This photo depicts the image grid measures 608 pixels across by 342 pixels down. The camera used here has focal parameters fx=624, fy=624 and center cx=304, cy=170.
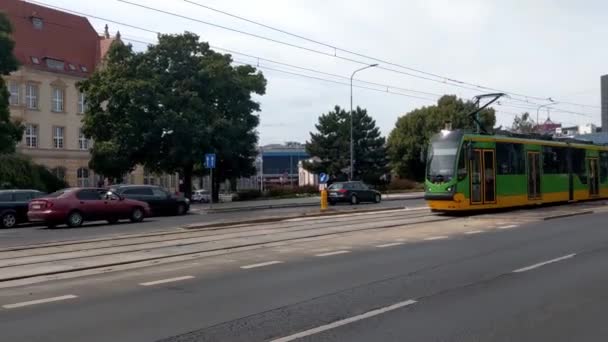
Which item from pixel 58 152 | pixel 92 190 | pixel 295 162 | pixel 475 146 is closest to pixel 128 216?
pixel 92 190

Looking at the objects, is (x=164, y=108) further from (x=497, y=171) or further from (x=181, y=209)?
(x=497, y=171)

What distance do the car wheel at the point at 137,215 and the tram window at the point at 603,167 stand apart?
75.2ft

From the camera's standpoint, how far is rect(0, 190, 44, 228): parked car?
78.1 feet

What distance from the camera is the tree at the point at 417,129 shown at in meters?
70.7

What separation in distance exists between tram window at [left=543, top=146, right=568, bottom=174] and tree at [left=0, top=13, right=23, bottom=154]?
28001mm

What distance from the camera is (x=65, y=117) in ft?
209

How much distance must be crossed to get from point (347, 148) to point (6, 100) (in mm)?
38830

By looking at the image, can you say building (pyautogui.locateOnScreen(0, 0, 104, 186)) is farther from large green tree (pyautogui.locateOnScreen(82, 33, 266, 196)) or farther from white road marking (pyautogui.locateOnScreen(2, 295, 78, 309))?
white road marking (pyautogui.locateOnScreen(2, 295, 78, 309))

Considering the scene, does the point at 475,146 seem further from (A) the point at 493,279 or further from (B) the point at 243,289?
(B) the point at 243,289

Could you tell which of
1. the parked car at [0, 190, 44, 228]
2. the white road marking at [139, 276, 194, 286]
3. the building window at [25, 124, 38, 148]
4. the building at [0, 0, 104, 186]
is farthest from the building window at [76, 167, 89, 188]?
the white road marking at [139, 276, 194, 286]

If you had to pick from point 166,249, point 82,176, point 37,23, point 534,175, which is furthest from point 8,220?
point 37,23

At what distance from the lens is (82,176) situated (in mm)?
64625

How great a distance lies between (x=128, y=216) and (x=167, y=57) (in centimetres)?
1762

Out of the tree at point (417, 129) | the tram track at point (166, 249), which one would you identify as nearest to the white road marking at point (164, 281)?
the tram track at point (166, 249)
